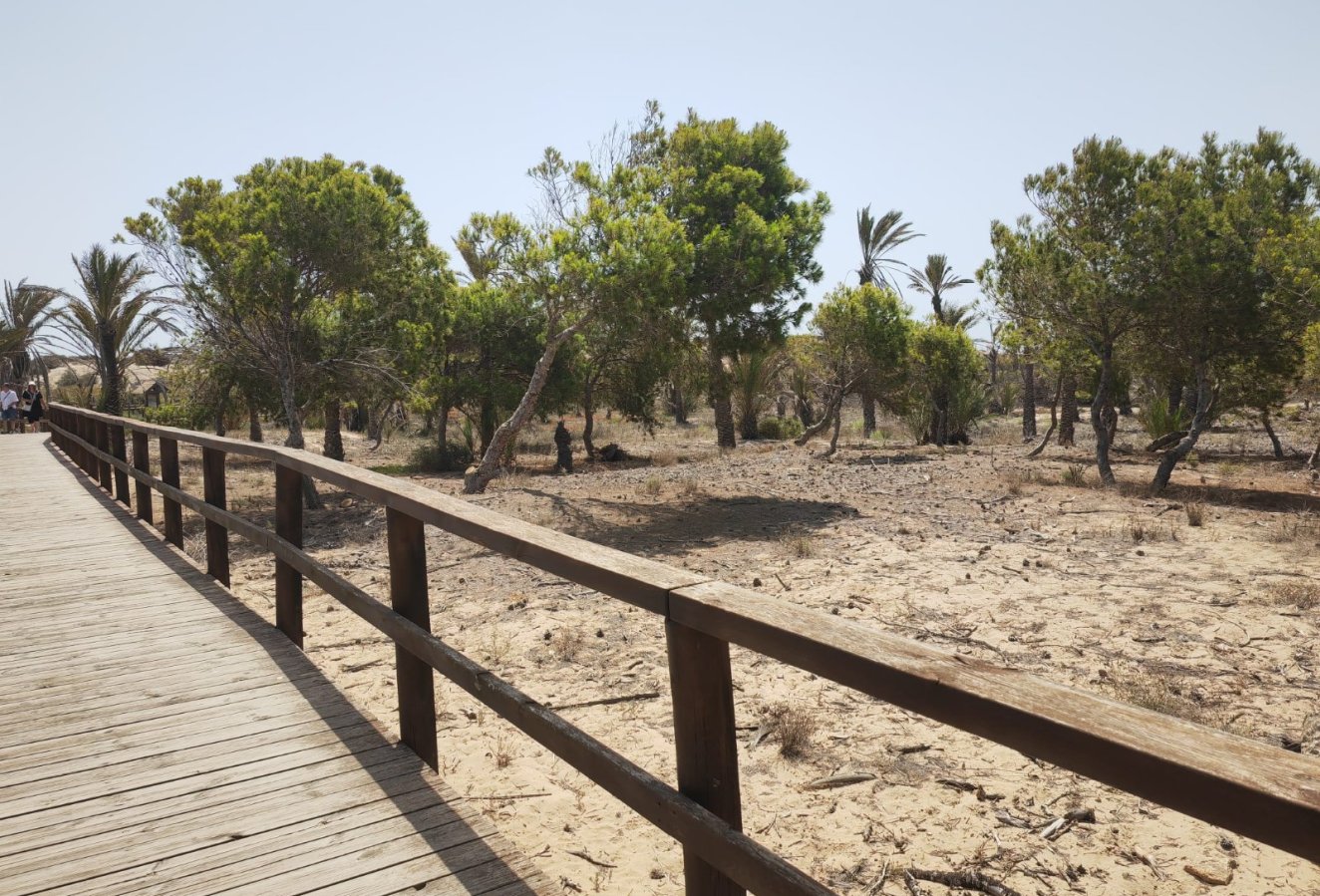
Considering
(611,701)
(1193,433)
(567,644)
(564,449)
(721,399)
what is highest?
(721,399)

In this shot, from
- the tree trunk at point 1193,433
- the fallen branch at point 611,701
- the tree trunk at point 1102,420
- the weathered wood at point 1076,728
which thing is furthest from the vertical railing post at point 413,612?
the tree trunk at point 1102,420

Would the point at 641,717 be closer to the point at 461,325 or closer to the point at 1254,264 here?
the point at 1254,264

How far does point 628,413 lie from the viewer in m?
33.0

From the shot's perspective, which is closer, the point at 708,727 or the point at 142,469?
the point at 708,727

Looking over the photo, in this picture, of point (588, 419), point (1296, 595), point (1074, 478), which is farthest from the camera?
point (588, 419)

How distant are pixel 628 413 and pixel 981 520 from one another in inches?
782

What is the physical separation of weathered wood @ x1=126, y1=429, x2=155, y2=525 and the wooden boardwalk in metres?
3.28

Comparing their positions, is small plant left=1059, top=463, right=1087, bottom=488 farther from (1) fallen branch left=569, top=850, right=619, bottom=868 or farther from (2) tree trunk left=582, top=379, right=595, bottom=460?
(1) fallen branch left=569, top=850, right=619, bottom=868

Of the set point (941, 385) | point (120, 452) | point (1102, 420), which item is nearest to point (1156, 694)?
point (120, 452)

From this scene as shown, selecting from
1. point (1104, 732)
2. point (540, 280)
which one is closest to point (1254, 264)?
point (540, 280)

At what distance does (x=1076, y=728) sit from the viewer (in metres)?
1.37

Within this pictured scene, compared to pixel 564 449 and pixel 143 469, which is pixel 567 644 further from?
pixel 564 449

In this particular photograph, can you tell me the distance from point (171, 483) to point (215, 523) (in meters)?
1.92

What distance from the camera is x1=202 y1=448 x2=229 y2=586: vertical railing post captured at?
21.6ft
